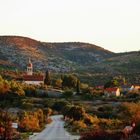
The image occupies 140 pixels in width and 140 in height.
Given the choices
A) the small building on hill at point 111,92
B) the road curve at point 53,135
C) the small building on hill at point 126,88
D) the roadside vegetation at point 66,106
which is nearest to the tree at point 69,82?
the roadside vegetation at point 66,106

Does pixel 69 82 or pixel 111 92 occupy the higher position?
pixel 69 82

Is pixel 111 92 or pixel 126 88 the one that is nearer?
pixel 111 92

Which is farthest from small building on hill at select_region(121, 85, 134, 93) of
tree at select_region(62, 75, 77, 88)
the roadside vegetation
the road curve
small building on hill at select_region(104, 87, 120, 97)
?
the road curve

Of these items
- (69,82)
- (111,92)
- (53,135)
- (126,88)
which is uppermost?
(69,82)

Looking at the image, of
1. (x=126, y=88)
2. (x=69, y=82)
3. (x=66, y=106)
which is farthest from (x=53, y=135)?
(x=126, y=88)

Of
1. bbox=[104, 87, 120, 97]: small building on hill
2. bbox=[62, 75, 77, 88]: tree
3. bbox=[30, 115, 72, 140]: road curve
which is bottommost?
bbox=[30, 115, 72, 140]: road curve

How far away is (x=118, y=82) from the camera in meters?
162

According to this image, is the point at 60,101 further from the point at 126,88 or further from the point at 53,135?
the point at 53,135

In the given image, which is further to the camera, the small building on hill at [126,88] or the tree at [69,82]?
the small building on hill at [126,88]

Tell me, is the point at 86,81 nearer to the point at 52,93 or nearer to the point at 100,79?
the point at 100,79

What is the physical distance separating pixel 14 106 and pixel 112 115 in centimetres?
2879

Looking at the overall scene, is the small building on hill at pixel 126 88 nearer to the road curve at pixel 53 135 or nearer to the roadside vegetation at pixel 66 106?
the roadside vegetation at pixel 66 106

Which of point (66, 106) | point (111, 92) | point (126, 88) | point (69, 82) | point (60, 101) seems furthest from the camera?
point (126, 88)

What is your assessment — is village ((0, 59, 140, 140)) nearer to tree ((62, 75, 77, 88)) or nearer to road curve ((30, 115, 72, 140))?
tree ((62, 75, 77, 88))
